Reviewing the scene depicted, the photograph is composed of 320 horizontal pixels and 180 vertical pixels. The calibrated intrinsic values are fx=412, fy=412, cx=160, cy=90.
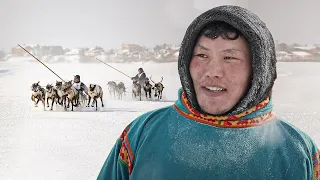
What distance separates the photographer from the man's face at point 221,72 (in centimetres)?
74

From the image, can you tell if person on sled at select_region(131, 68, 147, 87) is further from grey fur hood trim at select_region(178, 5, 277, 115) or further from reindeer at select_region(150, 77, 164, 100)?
grey fur hood trim at select_region(178, 5, 277, 115)

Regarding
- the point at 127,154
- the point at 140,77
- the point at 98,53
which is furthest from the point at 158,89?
the point at 127,154

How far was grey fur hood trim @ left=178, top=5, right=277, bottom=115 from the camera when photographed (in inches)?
28.8

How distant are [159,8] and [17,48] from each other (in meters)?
1.89

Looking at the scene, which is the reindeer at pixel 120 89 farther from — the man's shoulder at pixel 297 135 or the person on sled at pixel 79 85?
the man's shoulder at pixel 297 135

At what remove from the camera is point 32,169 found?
360 centimetres

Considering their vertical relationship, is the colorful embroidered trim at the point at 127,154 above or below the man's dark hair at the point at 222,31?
below

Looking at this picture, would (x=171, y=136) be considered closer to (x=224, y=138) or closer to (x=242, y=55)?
(x=224, y=138)

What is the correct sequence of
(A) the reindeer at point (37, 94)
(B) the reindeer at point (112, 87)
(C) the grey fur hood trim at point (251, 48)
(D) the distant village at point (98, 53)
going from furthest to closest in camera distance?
(B) the reindeer at point (112, 87) → (A) the reindeer at point (37, 94) → (D) the distant village at point (98, 53) → (C) the grey fur hood trim at point (251, 48)

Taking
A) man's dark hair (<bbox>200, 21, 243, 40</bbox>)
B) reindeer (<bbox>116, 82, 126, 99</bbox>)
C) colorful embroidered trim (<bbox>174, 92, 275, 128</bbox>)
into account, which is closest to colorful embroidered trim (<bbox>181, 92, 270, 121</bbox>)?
colorful embroidered trim (<bbox>174, 92, 275, 128</bbox>)

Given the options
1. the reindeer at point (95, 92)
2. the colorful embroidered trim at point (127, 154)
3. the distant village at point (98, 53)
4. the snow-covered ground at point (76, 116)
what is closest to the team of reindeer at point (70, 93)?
the reindeer at point (95, 92)

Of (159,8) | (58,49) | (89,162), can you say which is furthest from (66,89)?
(89,162)

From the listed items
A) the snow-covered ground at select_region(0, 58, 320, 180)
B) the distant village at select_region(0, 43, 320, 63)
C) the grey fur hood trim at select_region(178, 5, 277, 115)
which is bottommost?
the snow-covered ground at select_region(0, 58, 320, 180)

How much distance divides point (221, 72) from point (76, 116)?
4300mm
